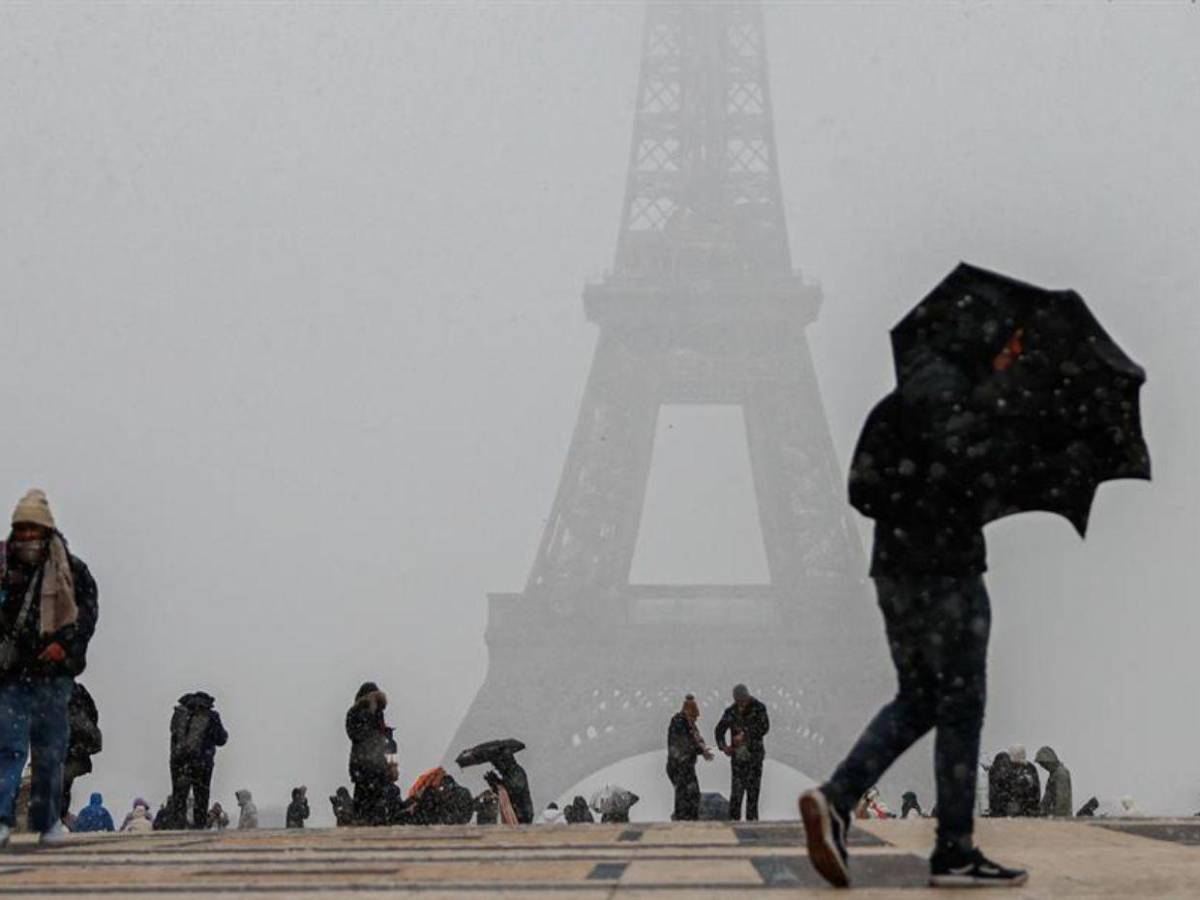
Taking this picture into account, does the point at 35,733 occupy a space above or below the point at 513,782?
below

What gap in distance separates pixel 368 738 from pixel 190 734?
260cm

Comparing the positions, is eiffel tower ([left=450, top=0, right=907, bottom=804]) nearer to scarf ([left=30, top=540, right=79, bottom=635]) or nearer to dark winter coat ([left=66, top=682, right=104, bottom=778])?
dark winter coat ([left=66, top=682, right=104, bottom=778])

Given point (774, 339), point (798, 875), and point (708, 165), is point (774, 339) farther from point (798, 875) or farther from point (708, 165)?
point (798, 875)

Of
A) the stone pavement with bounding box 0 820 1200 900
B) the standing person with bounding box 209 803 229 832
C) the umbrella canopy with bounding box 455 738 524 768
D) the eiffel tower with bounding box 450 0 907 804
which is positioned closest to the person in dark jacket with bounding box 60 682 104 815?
the umbrella canopy with bounding box 455 738 524 768

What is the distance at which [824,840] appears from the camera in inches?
164

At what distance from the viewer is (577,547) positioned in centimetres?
4219

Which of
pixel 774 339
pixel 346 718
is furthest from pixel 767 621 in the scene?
pixel 346 718

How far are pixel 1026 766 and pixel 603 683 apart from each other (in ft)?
85.0

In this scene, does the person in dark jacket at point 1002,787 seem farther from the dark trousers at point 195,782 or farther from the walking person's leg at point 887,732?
the walking person's leg at point 887,732

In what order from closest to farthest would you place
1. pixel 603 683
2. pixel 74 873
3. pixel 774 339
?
pixel 74 873
pixel 603 683
pixel 774 339

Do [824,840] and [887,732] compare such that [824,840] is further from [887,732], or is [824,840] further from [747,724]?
[747,724]

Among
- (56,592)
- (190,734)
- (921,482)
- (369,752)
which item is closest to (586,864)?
(921,482)

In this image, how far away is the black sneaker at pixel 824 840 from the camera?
13.6ft

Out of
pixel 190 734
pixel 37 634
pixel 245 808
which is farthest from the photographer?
pixel 245 808
